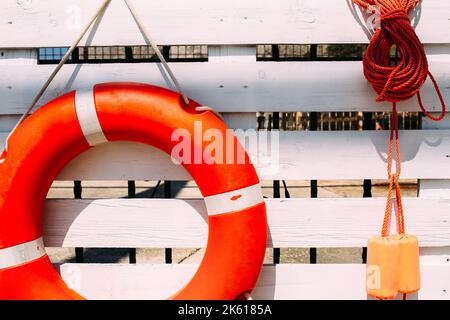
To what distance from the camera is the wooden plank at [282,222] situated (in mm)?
1524

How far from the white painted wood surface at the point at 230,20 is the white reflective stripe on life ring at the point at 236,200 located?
47cm

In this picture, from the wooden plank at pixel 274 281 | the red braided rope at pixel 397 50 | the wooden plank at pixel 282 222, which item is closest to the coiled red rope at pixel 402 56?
the red braided rope at pixel 397 50

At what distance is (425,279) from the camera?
61.2 inches

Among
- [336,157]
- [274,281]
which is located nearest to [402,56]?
[336,157]

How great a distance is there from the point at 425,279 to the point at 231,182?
74 cm

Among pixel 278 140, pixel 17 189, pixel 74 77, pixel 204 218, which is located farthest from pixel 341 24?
pixel 17 189

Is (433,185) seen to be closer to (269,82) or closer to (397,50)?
(397,50)

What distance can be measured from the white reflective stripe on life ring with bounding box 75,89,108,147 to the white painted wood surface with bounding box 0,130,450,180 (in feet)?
0.45

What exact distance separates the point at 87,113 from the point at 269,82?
560mm

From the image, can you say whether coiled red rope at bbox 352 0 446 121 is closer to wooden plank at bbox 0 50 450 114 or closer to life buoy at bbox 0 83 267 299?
wooden plank at bbox 0 50 450 114

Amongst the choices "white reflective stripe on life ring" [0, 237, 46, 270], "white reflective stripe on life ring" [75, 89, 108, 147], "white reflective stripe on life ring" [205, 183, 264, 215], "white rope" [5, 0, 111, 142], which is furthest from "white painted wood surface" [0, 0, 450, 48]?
"white reflective stripe on life ring" [0, 237, 46, 270]

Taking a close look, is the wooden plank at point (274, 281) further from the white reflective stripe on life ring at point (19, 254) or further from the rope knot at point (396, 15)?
the rope knot at point (396, 15)
